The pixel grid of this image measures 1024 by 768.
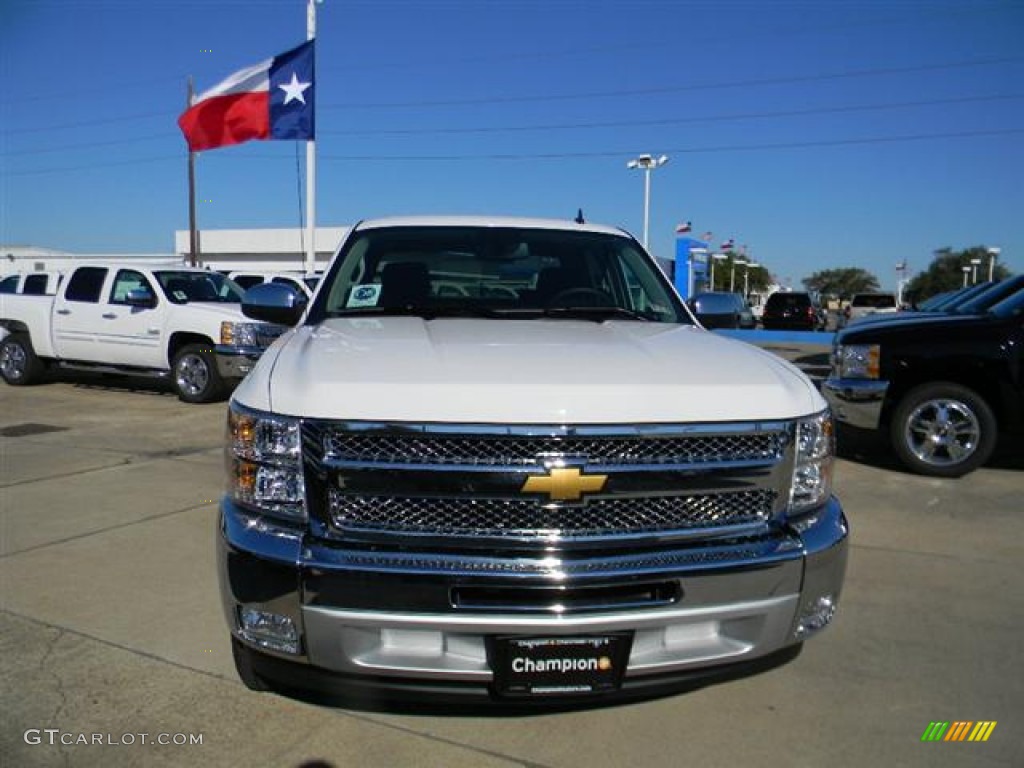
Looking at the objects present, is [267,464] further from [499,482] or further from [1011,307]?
[1011,307]

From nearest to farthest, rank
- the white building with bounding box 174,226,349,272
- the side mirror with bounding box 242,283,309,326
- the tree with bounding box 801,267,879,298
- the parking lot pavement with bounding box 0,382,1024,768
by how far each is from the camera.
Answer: the parking lot pavement with bounding box 0,382,1024,768 < the side mirror with bounding box 242,283,309,326 < the white building with bounding box 174,226,349,272 < the tree with bounding box 801,267,879,298

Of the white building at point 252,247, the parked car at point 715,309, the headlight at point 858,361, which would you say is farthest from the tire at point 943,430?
the white building at point 252,247

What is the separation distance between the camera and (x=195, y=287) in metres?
12.0

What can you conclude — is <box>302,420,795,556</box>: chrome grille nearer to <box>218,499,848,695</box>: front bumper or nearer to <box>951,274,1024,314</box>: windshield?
<box>218,499,848,695</box>: front bumper

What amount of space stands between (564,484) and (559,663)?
52cm

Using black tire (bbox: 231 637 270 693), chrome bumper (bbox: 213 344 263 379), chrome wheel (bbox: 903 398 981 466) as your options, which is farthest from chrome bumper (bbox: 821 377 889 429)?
chrome bumper (bbox: 213 344 263 379)

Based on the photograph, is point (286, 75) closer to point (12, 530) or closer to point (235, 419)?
point (12, 530)

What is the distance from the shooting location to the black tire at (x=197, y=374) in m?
11.1

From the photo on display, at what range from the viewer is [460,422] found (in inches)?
97.1

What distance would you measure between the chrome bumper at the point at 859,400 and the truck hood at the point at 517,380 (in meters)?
4.20

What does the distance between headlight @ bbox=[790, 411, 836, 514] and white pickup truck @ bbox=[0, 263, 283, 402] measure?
9.10m

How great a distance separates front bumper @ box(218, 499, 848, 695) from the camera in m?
2.39

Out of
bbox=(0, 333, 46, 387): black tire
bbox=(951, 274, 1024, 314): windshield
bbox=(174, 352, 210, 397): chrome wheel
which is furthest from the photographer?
bbox=(0, 333, 46, 387): black tire

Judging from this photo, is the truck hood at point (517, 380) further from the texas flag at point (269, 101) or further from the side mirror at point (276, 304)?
the texas flag at point (269, 101)
